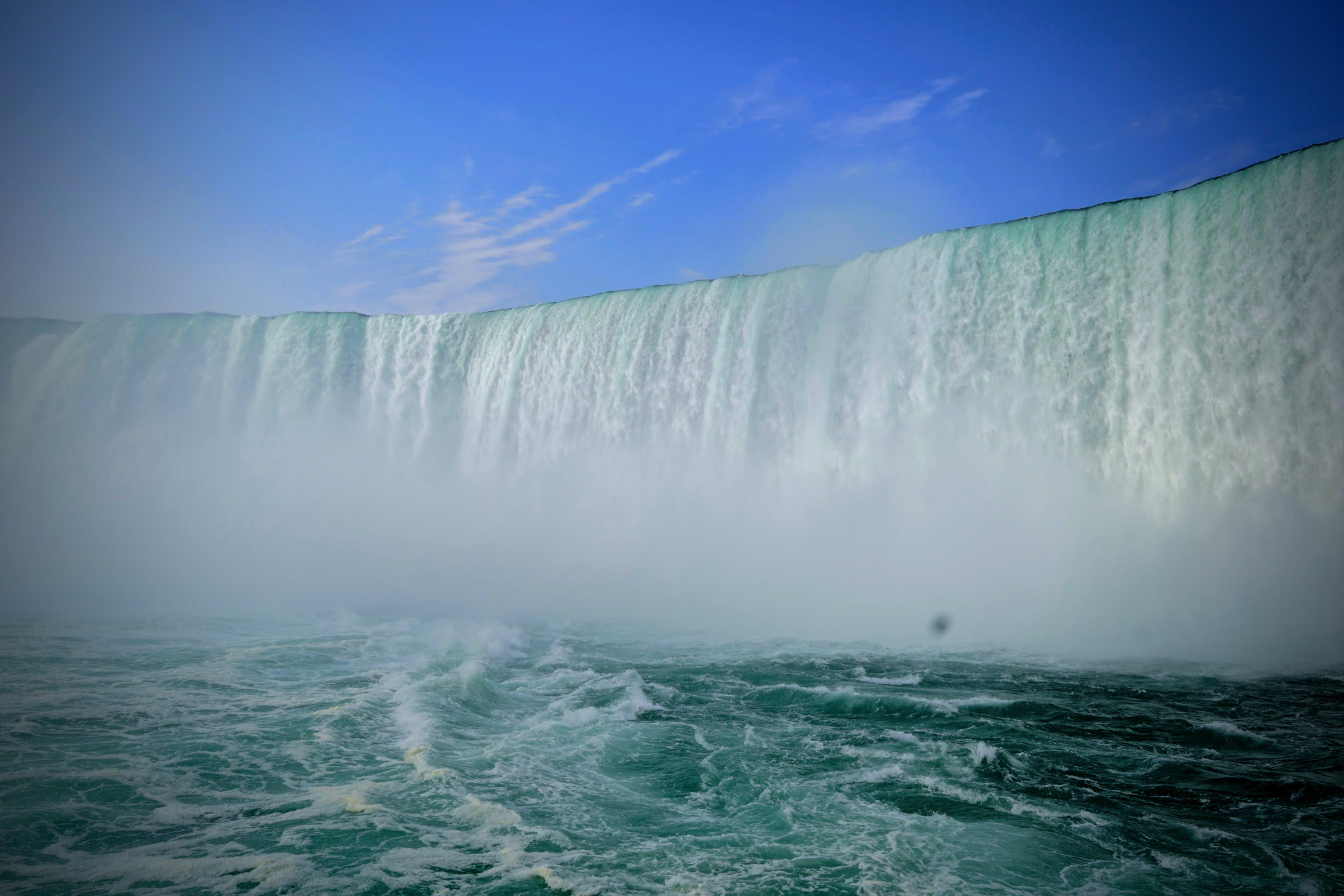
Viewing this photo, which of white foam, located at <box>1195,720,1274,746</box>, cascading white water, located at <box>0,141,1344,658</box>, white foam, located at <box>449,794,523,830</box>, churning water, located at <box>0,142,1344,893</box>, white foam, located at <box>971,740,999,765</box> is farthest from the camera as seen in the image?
cascading white water, located at <box>0,141,1344,658</box>

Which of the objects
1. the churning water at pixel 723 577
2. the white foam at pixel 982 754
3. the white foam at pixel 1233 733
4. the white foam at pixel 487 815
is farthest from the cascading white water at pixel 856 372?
the white foam at pixel 487 815

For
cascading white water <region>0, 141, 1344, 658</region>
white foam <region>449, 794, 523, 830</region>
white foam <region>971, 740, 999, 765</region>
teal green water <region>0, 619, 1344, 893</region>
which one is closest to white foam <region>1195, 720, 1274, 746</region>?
teal green water <region>0, 619, 1344, 893</region>

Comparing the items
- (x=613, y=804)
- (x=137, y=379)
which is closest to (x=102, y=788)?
(x=613, y=804)

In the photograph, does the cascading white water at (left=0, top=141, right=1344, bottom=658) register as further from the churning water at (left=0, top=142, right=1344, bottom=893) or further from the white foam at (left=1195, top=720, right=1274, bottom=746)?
the white foam at (left=1195, top=720, right=1274, bottom=746)

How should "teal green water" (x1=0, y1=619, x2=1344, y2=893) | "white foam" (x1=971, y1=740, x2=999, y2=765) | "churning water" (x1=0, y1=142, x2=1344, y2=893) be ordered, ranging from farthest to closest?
"white foam" (x1=971, y1=740, x2=999, y2=765)
"churning water" (x1=0, y1=142, x2=1344, y2=893)
"teal green water" (x1=0, y1=619, x2=1344, y2=893)

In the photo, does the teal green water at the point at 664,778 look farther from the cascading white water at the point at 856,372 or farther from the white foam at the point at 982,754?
the cascading white water at the point at 856,372
